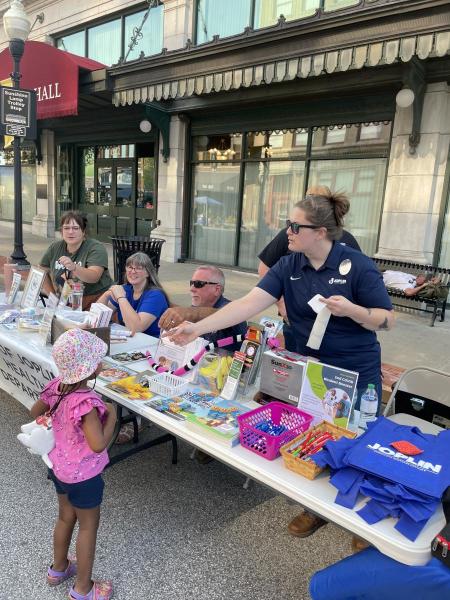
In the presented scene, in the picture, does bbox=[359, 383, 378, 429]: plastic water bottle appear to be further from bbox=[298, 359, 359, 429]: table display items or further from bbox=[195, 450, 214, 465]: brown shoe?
bbox=[195, 450, 214, 465]: brown shoe

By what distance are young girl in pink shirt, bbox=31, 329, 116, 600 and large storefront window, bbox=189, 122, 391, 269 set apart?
22.7 ft

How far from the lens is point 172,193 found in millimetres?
10539

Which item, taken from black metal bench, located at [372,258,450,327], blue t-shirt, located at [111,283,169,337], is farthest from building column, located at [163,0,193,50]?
blue t-shirt, located at [111,283,169,337]

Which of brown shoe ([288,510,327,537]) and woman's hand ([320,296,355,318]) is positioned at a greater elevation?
woman's hand ([320,296,355,318])

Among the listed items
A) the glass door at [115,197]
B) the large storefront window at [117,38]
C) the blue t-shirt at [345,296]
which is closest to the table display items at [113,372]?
the blue t-shirt at [345,296]

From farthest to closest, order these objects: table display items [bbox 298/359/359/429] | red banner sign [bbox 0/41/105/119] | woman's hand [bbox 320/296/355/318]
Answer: red banner sign [bbox 0/41/105/119] < woman's hand [bbox 320/296/355/318] < table display items [bbox 298/359/359/429]

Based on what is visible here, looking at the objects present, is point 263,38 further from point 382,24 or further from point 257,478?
point 257,478

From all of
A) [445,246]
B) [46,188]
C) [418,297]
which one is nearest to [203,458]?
[418,297]

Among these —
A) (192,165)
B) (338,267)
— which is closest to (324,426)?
(338,267)

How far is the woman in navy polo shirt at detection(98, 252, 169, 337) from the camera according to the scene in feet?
11.6

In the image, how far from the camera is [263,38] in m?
6.67

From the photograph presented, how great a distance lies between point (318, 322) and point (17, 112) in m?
6.72

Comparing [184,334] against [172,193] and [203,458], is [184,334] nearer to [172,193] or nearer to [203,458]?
[203,458]

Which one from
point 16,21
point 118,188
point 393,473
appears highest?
point 16,21
